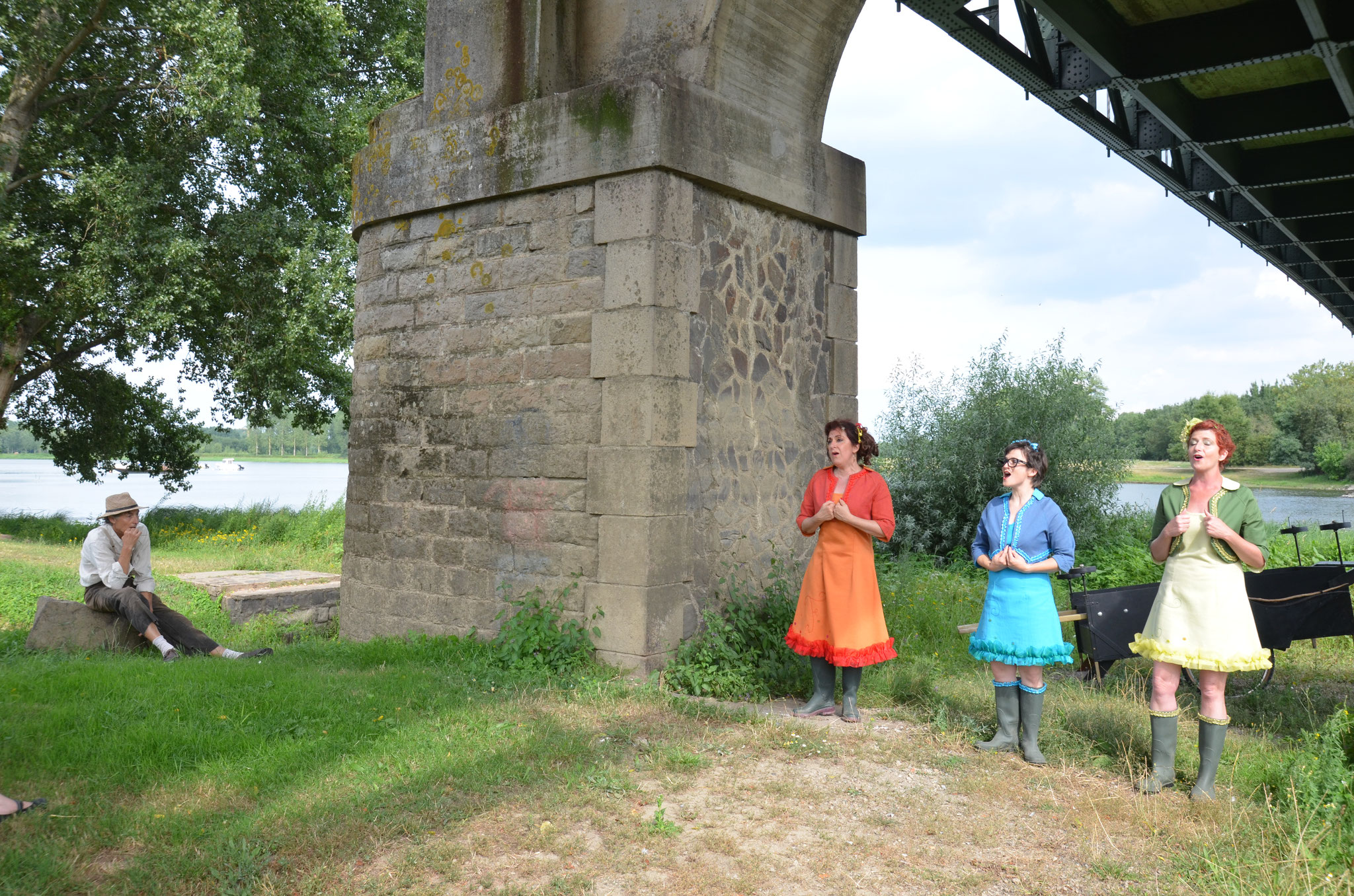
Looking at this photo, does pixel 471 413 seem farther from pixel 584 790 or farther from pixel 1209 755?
pixel 1209 755

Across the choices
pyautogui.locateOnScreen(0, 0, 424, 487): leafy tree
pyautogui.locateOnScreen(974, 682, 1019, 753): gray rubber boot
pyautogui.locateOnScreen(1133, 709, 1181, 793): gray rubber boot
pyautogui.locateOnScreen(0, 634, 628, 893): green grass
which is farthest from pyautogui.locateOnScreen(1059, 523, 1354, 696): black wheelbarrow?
pyautogui.locateOnScreen(0, 0, 424, 487): leafy tree

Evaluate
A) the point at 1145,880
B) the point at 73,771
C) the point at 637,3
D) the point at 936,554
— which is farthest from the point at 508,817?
the point at 936,554

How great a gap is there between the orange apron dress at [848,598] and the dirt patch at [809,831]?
23.2 inches

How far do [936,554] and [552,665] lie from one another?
1082 centimetres

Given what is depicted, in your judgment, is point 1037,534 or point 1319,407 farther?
point 1319,407

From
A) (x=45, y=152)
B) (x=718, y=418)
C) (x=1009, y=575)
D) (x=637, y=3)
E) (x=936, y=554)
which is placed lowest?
(x=936, y=554)

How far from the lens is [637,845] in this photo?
3691 mm

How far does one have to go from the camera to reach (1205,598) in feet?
14.2

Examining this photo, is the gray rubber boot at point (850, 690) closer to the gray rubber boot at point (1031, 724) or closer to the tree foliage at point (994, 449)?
Answer: the gray rubber boot at point (1031, 724)

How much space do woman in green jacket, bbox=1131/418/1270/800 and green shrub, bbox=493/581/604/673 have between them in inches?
128

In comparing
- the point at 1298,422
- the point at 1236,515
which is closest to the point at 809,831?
the point at 1236,515

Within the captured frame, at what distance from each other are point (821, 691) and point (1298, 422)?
190ft

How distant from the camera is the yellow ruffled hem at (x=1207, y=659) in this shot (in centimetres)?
418

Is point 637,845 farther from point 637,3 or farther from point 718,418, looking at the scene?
point 637,3
